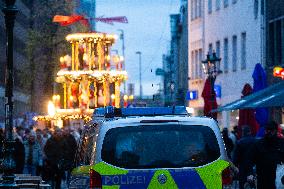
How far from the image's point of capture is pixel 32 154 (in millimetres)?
34906

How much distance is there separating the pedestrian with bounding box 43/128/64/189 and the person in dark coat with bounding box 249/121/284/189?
12.8 metres

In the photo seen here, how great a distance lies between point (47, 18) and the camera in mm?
84688

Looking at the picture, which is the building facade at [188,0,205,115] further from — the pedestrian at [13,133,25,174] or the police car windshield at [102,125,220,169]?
the police car windshield at [102,125,220,169]

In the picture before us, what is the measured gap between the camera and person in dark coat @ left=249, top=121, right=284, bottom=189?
18141 millimetres

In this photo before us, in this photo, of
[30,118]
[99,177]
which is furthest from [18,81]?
[99,177]

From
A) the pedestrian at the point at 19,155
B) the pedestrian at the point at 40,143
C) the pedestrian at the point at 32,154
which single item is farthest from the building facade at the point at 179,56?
the pedestrian at the point at 19,155

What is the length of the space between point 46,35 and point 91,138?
67.4 metres

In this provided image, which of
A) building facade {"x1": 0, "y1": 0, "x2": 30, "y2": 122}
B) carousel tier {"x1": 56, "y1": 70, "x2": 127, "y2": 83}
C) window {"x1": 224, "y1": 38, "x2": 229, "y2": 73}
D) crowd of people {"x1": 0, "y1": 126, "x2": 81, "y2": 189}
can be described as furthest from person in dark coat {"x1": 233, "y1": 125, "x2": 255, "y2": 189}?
building facade {"x1": 0, "y1": 0, "x2": 30, "y2": 122}

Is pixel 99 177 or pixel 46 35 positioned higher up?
pixel 46 35

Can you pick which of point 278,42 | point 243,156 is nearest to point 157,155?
point 243,156

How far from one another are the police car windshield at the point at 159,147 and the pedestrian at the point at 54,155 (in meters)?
16.4

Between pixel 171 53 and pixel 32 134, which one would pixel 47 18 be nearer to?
pixel 171 53

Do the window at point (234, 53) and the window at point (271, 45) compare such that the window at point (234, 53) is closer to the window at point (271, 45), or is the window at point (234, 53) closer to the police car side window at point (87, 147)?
the window at point (271, 45)

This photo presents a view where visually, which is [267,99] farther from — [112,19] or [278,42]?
[112,19]
